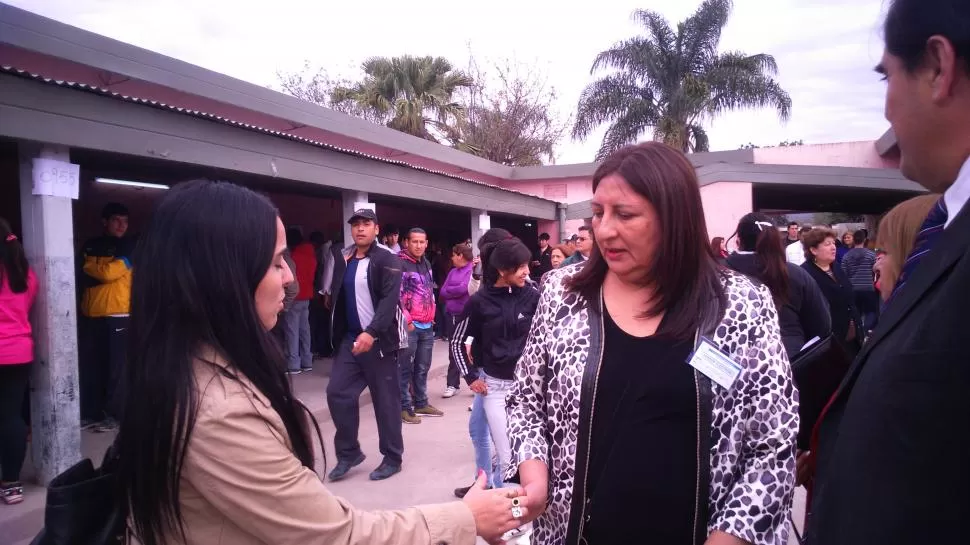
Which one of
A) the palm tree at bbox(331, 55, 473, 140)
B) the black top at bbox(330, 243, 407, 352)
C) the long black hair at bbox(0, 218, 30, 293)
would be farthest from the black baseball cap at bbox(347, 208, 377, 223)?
the palm tree at bbox(331, 55, 473, 140)

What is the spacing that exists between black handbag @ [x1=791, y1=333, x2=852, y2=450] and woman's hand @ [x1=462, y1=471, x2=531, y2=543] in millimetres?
1111

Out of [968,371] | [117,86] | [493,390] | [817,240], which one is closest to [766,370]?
[968,371]

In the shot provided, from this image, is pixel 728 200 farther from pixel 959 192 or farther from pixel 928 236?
pixel 959 192

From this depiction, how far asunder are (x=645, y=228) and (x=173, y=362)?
129 centimetres

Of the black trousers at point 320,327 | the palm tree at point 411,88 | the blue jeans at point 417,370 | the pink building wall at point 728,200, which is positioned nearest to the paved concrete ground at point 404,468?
the blue jeans at point 417,370

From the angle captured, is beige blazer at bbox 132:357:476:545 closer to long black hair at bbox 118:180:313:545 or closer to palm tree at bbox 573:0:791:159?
long black hair at bbox 118:180:313:545

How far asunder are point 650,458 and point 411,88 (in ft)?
76.3

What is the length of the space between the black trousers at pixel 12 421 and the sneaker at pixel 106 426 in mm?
1691

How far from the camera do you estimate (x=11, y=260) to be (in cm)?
450

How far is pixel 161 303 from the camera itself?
1435 millimetres

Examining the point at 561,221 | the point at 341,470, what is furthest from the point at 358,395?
the point at 561,221

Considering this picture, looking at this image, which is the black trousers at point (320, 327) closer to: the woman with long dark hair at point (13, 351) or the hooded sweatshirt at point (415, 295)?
the hooded sweatshirt at point (415, 295)

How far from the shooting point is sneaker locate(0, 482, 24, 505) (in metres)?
4.65

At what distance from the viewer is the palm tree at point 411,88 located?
23.4 m
